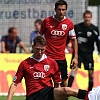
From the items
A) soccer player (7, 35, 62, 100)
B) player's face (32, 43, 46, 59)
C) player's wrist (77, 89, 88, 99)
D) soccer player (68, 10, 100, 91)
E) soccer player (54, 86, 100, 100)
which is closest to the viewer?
soccer player (54, 86, 100, 100)

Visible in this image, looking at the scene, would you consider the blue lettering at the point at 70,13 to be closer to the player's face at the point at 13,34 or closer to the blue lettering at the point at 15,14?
the blue lettering at the point at 15,14

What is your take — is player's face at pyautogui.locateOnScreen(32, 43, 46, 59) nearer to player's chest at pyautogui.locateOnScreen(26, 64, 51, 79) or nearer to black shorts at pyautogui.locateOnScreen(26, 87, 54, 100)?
player's chest at pyautogui.locateOnScreen(26, 64, 51, 79)

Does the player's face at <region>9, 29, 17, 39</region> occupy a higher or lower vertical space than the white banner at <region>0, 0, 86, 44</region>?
lower

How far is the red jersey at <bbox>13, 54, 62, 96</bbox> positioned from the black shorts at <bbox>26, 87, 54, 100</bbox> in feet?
0.24

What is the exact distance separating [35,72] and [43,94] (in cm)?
36

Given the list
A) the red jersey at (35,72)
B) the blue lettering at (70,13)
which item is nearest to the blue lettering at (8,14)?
the blue lettering at (70,13)

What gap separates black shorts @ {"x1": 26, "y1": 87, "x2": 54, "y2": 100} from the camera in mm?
7758

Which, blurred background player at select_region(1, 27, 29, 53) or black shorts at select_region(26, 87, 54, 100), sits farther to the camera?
blurred background player at select_region(1, 27, 29, 53)

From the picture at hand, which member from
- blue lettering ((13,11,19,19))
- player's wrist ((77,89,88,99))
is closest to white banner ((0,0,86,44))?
blue lettering ((13,11,19,19))

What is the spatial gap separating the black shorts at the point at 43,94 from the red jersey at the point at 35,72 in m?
0.07

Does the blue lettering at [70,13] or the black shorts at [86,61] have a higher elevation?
the blue lettering at [70,13]

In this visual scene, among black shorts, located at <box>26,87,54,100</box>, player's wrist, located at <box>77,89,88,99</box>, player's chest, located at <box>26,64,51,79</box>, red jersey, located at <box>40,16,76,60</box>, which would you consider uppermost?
red jersey, located at <box>40,16,76,60</box>

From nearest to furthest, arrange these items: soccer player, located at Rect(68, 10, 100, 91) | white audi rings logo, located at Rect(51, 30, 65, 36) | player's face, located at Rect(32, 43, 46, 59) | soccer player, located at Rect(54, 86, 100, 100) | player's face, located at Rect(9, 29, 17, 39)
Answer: soccer player, located at Rect(54, 86, 100, 100) → player's face, located at Rect(32, 43, 46, 59) → white audi rings logo, located at Rect(51, 30, 65, 36) → soccer player, located at Rect(68, 10, 100, 91) → player's face, located at Rect(9, 29, 17, 39)

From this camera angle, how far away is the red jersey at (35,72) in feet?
26.2
